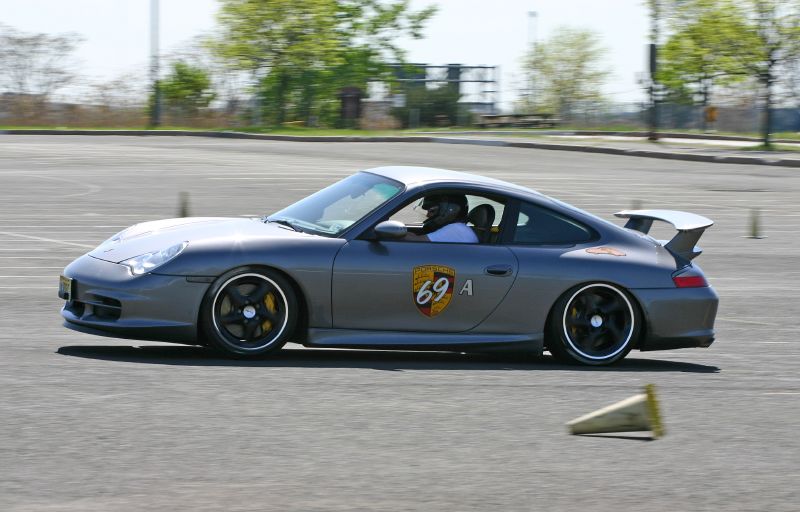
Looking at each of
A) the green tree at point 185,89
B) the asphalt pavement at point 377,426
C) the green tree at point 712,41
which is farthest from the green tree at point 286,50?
the asphalt pavement at point 377,426

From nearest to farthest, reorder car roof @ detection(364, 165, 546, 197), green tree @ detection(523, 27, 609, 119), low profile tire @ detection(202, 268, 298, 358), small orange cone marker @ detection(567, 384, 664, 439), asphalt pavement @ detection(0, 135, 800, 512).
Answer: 1. asphalt pavement @ detection(0, 135, 800, 512)
2. small orange cone marker @ detection(567, 384, 664, 439)
3. low profile tire @ detection(202, 268, 298, 358)
4. car roof @ detection(364, 165, 546, 197)
5. green tree @ detection(523, 27, 609, 119)

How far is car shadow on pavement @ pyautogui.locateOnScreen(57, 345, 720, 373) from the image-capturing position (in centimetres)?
836

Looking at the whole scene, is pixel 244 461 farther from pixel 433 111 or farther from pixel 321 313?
pixel 433 111

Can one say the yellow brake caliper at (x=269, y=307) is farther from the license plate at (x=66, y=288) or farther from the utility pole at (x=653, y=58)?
the utility pole at (x=653, y=58)

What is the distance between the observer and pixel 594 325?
9.08 meters

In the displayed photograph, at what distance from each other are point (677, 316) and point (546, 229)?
107cm

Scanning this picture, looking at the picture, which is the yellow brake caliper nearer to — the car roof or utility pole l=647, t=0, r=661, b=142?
the car roof

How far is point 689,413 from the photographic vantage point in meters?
7.43

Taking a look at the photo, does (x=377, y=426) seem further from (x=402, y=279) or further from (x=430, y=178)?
(x=430, y=178)

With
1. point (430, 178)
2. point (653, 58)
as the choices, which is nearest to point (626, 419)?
point (430, 178)

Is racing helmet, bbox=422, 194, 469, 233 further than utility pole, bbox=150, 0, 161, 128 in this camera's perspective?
No

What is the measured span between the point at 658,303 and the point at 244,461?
405 cm

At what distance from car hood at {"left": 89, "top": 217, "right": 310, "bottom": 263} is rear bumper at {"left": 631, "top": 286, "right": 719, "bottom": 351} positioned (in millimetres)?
2423

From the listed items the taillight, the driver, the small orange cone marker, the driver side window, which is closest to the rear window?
the driver side window
